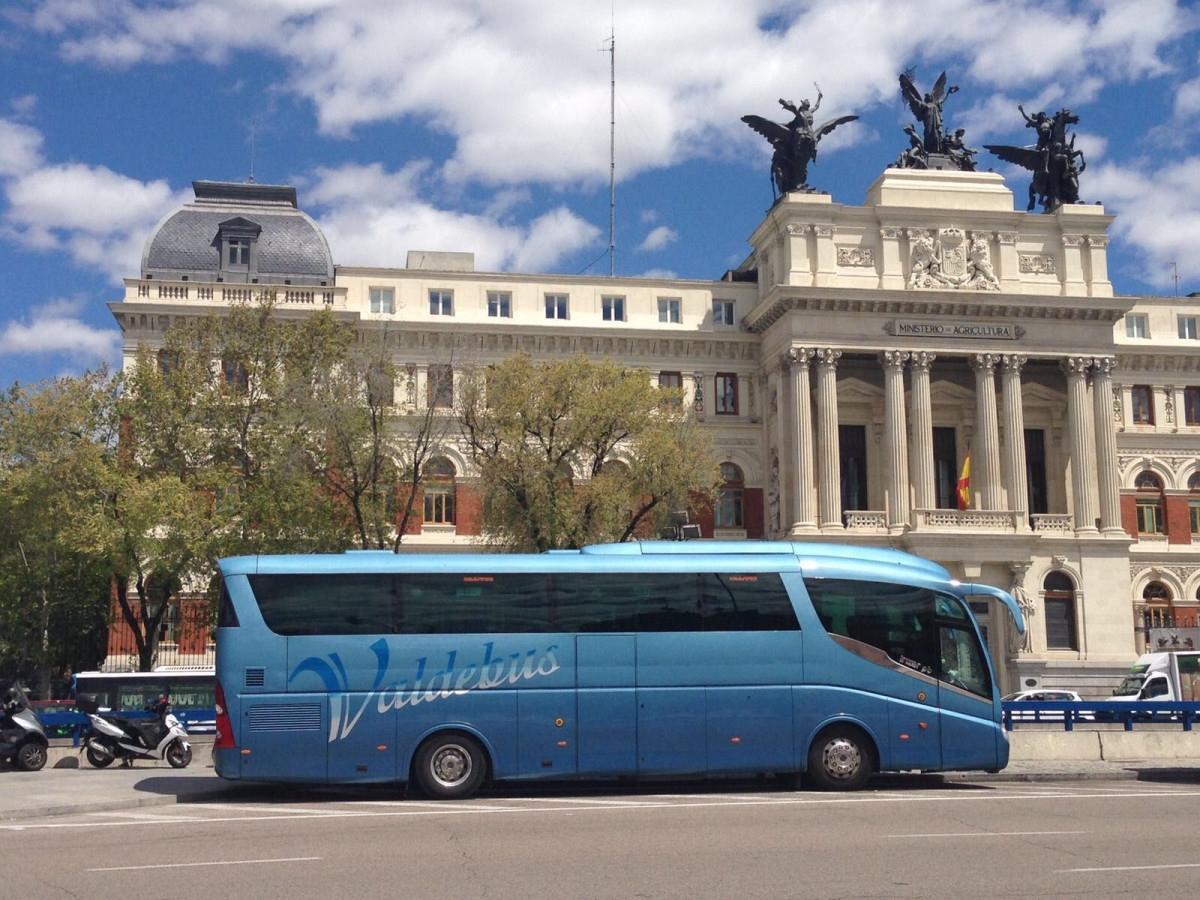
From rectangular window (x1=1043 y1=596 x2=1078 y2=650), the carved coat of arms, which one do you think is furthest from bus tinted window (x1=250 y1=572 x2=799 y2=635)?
the carved coat of arms

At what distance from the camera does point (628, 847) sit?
14.6 metres

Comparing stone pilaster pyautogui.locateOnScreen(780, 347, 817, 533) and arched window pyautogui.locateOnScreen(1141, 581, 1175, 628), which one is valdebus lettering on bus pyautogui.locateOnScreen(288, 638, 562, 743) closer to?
stone pilaster pyautogui.locateOnScreen(780, 347, 817, 533)

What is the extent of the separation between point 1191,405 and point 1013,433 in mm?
12689

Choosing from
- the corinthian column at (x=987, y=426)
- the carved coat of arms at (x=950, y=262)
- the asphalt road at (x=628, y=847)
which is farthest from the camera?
the carved coat of arms at (x=950, y=262)

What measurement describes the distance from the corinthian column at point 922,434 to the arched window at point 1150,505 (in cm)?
1267

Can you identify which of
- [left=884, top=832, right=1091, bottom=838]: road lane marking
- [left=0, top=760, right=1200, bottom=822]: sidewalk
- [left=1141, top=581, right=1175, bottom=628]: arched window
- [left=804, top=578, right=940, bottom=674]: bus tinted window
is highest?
[left=1141, top=581, right=1175, bottom=628]: arched window

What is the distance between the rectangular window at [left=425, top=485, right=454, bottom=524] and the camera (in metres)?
56.4

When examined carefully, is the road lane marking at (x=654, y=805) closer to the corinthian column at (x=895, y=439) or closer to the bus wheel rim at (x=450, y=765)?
the bus wheel rim at (x=450, y=765)

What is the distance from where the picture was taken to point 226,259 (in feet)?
186

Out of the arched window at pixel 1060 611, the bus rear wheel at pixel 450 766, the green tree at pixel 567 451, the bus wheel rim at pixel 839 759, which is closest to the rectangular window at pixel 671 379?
the green tree at pixel 567 451

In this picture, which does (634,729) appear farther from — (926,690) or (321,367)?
(321,367)

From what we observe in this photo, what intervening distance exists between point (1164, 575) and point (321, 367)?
39544mm

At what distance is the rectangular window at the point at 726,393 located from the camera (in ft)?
193

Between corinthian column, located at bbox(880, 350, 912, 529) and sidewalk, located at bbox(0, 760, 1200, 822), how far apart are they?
26472mm
